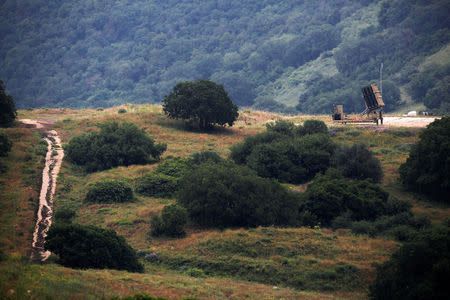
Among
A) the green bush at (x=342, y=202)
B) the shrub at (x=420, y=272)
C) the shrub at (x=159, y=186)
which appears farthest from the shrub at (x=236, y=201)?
the shrub at (x=420, y=272)

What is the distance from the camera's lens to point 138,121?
51.8 m

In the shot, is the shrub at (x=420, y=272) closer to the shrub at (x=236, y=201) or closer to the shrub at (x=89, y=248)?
the shrub at (x=89, y=248)

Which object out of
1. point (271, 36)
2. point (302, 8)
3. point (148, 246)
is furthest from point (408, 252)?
point (302, 8)

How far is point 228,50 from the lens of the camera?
15425 cm

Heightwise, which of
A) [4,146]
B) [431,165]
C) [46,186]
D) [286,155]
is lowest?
[46,186]

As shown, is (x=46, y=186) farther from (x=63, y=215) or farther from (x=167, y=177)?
(x=167, y=177)

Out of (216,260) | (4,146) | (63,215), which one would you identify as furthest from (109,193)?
(216,260)

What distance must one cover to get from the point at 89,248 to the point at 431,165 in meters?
21.6

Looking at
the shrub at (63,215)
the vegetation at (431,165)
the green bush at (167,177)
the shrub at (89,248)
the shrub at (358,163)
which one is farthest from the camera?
the shrub at (358,163)

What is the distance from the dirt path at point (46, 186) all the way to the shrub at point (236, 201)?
7.54 meters

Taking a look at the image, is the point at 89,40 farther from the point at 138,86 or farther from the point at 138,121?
the point at 138,121

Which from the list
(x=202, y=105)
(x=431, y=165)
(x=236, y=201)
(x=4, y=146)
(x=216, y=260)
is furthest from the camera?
(x=202, y=105)

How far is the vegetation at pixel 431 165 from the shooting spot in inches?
1242

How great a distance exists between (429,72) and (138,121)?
225 ft
